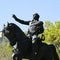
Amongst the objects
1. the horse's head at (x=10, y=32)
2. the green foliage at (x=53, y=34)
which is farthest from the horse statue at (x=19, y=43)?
the green foliage at (x=53, y=34)

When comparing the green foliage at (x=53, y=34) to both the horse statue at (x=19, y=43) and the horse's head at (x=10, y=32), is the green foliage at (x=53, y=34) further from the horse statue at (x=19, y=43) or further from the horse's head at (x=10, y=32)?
the horse's head at (x=10, y=32)

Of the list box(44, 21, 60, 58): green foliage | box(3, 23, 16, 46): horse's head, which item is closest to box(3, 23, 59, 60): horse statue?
box(3, 23, 16, 46): horse's head

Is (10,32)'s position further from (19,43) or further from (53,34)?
(53,34)

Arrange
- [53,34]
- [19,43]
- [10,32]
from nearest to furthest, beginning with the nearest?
[10,32] → [19,43] → [53,34]

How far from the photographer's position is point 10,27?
17328mm

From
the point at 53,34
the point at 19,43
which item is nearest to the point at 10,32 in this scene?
the point at 19,43

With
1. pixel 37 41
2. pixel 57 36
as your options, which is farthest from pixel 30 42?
pixel 57 36

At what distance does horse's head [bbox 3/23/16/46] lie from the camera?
17203mm

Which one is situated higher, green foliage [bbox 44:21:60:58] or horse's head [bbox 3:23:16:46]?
horse's head [bbox 3:23:16:46]

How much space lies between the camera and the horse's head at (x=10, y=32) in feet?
56.4

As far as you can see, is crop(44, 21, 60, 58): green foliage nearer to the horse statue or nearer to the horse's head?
the horse statue

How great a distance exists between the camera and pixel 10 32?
17219 mm

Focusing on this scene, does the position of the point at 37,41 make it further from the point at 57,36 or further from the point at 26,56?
the point at 57,36

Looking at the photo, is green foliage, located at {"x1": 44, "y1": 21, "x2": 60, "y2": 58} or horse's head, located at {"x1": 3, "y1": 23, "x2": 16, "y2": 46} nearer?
horse's head, located at {"x1": 3, "y1": 23, "x2": 16, "y2": 46}
